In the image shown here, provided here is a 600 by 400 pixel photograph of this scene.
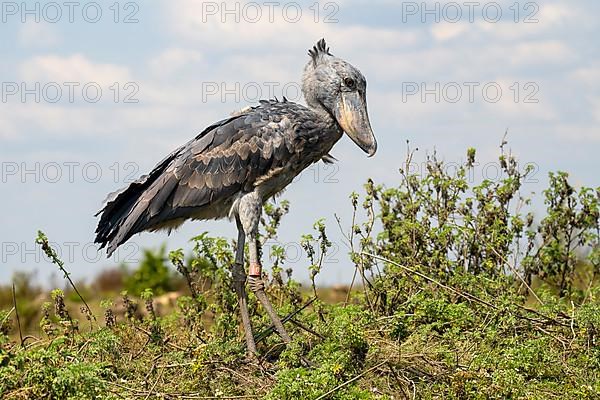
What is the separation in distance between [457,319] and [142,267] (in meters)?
7.37

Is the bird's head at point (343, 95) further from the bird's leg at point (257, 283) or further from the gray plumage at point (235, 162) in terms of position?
the bird's leg at point (257, 283)

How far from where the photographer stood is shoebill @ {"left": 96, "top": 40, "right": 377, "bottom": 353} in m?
7.52

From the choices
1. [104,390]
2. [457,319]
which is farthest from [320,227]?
[104,390]

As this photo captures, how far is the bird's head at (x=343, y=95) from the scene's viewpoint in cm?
762

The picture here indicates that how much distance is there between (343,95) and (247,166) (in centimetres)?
94

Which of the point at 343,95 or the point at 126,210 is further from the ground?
the point at 343,95

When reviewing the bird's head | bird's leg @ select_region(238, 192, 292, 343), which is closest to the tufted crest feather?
the bird's head

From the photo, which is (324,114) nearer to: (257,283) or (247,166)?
(247,166)

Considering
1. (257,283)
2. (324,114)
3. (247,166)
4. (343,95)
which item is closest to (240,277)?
(257,283)

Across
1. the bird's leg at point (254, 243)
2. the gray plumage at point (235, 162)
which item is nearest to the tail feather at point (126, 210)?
the gray plumage at point (235, 162)

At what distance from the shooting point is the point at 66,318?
8164 millimetres

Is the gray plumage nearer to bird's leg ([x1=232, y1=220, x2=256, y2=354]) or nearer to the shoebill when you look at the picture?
the shoebill

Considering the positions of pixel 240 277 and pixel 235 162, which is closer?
pixel 235 162

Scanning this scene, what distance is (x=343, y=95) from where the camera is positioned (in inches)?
305
